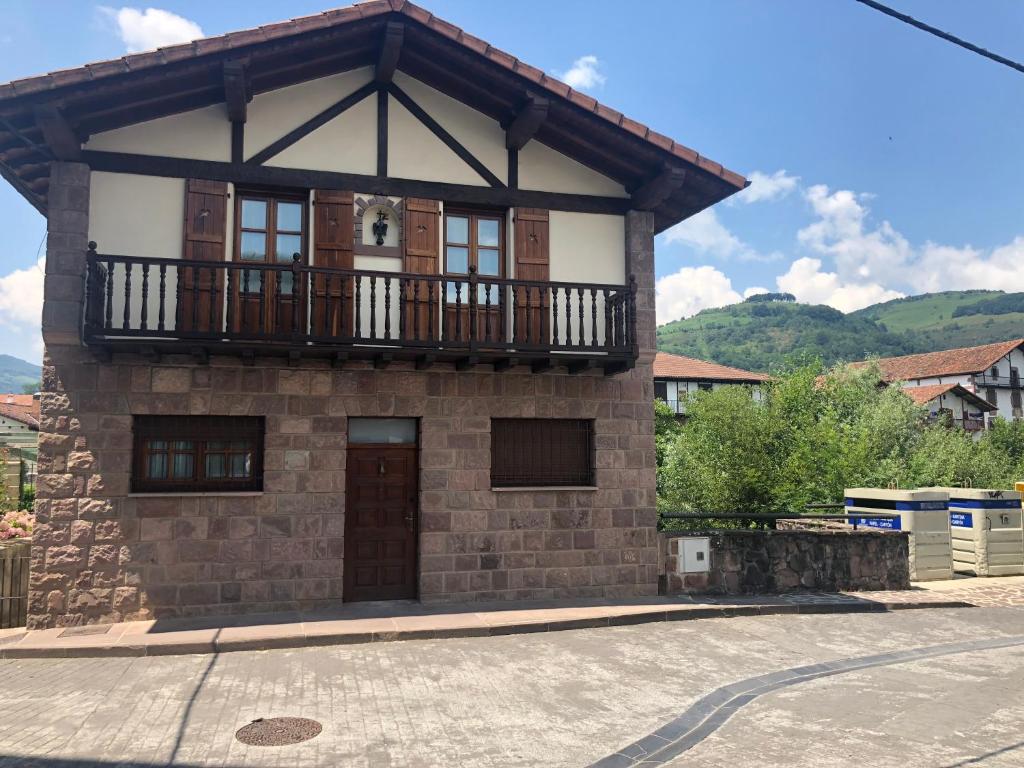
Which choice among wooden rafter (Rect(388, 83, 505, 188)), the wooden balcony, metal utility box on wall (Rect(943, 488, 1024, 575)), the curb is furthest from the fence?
metal utility box on wall (Rect(943, 488, 1024, 575))

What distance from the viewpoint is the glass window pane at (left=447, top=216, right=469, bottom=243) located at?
10.7m

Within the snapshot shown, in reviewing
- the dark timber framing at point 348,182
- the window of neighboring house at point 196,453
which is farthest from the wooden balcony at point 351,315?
the dark timber framing at point 348,182

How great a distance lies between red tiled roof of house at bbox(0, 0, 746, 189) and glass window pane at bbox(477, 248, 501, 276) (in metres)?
2.36

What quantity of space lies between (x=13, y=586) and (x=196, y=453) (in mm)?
2484

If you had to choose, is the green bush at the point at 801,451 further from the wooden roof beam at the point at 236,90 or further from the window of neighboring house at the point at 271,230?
the wooden roof beam at the point at 236,90

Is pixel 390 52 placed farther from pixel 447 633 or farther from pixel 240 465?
pixel 447 633

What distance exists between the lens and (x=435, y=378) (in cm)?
1022

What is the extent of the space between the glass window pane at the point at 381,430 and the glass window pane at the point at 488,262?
2418mm

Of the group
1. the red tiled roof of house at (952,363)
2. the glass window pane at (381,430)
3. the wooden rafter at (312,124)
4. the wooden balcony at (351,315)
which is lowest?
the glass window pane at (381,430)

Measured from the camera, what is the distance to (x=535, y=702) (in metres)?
6.38

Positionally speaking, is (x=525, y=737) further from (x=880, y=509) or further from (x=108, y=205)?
(x=880, y=509)

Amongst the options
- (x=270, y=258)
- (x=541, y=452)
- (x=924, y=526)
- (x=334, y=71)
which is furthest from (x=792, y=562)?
(x=334, y=71)

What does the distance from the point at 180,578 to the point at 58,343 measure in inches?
126

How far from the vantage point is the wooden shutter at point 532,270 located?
34.1ft
